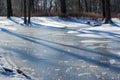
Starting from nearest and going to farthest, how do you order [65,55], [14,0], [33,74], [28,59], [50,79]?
[50,79]
[33,74]
[28,59]
[65,55]
[14,0]

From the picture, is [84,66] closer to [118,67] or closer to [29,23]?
[118,67]

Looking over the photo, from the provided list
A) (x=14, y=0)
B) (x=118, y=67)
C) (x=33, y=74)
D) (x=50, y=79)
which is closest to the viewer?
(x=50, y=79)

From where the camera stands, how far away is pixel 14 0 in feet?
286

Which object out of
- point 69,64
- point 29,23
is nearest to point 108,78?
point 69,64

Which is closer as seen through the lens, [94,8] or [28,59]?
[28,59]

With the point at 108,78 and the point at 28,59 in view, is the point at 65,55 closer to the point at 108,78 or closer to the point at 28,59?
the point at 28,59

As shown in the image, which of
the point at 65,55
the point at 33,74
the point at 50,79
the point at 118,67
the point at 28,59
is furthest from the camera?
the point at 65,55

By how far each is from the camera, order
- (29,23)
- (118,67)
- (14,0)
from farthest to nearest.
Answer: (14,0) < (29,23) < (118,67)

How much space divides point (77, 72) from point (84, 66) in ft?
3.70

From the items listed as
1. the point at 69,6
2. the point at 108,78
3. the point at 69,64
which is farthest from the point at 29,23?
the point at 69,6

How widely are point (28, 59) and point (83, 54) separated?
2.44m

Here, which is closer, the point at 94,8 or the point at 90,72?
the point at 90,72

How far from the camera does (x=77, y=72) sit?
10.4m

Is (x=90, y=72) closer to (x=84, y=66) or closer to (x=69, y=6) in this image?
(x=84, y=66)
